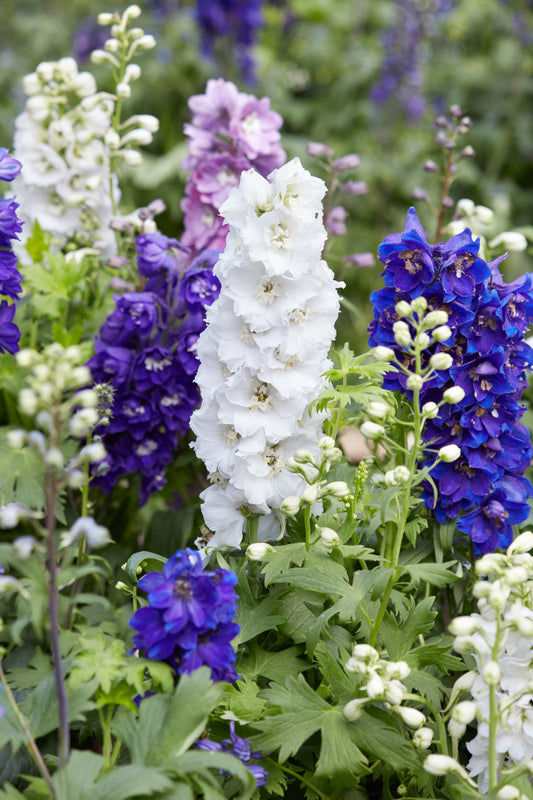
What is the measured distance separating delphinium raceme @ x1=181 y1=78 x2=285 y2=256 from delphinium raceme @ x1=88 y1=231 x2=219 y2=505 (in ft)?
0.85

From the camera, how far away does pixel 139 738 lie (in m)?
1.26

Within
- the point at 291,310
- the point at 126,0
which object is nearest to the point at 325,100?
the point at 126,0

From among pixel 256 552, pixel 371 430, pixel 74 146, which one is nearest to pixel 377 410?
pixel 371 430

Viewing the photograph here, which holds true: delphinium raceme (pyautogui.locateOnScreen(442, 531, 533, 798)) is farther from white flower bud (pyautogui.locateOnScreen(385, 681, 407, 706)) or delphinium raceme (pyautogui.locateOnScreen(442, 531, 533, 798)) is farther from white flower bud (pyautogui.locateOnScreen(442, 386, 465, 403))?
white flower bud (pyautogui.locateOnScreen(442, 386, 465, 403))

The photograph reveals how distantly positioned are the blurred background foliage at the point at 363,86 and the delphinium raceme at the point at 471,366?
267 cm

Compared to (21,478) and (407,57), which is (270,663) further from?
(407,57)

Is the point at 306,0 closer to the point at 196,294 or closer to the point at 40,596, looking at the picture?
the point at 196,294

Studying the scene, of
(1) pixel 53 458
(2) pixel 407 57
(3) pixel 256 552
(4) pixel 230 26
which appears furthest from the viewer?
(4) pixel 230 26

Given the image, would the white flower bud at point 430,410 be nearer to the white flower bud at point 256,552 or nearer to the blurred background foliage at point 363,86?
the white flower bud at point 256,552

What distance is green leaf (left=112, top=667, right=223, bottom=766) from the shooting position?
125 cm

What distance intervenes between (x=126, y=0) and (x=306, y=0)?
1518 mm

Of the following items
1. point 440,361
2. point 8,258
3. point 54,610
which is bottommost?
point 54,610

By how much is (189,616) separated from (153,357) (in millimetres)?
914

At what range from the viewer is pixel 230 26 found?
508 cm
